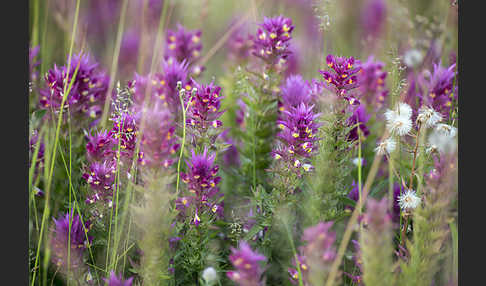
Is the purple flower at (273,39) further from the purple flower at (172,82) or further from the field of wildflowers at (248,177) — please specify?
the purple flower at (172,82)

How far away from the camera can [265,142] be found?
316 cm

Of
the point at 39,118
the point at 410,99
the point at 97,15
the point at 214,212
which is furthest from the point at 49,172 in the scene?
the point at 97,15

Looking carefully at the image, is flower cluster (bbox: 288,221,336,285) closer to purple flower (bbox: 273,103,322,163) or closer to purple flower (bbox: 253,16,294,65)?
purple flower (bbox: 273,103,322,163)

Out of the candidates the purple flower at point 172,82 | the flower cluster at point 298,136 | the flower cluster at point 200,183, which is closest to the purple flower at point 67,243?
the flower cluster at point 200,183

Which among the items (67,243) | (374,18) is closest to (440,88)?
(67,243)

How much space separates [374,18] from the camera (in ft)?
18.8

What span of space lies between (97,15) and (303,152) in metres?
4.35

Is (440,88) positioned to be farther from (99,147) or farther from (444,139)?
(99,147)

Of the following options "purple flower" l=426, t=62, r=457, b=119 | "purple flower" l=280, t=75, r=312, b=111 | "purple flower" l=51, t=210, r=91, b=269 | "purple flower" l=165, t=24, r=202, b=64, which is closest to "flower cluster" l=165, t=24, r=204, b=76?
"purple flower" l=165, t=24, r=202, b=64

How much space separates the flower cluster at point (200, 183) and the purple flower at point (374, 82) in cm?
151

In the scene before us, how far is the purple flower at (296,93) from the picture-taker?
9.48 ft

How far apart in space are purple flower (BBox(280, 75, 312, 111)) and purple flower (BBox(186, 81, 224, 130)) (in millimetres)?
492

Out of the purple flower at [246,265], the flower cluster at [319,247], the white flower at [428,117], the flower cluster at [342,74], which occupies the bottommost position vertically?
the purple flower at [246,265]

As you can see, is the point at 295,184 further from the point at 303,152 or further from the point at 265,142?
the point at 265,142
